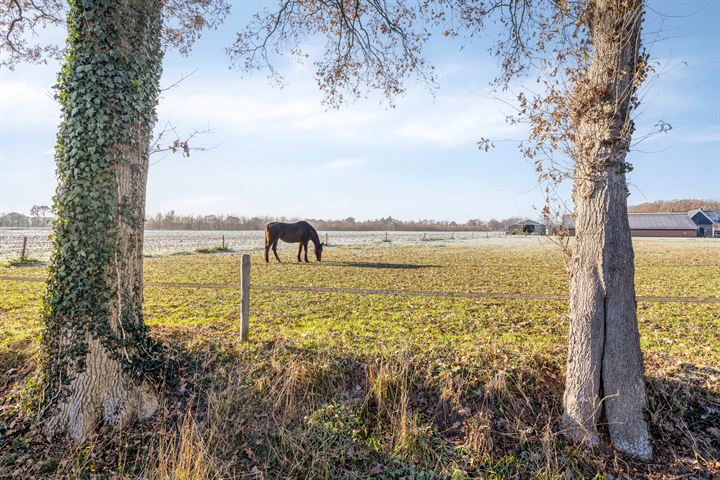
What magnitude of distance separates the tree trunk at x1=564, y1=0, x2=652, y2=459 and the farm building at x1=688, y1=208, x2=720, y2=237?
85.3 meters

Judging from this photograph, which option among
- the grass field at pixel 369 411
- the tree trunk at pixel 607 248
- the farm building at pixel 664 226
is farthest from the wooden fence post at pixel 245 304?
the farm building at pixel 664 226

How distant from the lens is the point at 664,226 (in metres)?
66.6

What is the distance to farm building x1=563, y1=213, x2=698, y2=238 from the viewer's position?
216 feet

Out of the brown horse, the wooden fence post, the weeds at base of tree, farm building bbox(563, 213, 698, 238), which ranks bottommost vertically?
the weeds at base of tree

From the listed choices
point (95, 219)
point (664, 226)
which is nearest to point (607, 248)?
point (95, 219)

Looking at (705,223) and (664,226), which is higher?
(705,223)

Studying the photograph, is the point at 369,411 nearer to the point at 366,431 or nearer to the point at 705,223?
the point at 366,431

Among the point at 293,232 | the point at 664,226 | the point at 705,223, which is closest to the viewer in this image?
the point at 293,232

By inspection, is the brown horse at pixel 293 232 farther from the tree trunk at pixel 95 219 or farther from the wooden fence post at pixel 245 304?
the tree trunk at pixel 95 219

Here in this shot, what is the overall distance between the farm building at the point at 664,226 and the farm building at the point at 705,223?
2269mm

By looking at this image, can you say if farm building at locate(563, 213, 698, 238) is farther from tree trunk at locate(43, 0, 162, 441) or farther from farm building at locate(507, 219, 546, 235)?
tree trunk at locate(43, 0, 162, 441)

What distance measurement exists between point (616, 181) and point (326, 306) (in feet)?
20.3

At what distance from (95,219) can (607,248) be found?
213 inches

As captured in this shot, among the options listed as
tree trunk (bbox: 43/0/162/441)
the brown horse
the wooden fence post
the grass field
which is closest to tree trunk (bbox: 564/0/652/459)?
the grass field
